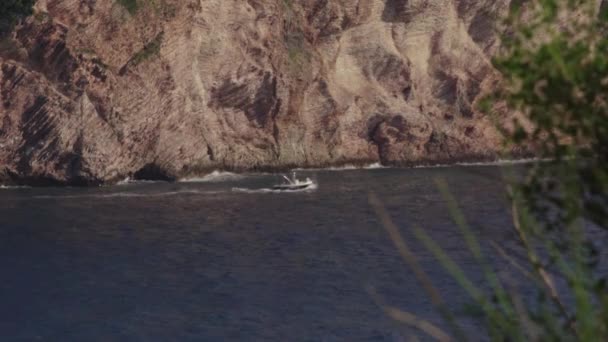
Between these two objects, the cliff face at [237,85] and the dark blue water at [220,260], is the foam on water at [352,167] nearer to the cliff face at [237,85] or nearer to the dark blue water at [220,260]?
the cliff face at [237,85]

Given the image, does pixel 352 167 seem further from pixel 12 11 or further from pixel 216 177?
pixel 12 11

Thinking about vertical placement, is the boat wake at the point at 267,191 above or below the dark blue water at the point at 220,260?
above

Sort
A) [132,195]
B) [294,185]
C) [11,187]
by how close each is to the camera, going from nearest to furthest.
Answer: [132,195] < [294,185] < [11,187]

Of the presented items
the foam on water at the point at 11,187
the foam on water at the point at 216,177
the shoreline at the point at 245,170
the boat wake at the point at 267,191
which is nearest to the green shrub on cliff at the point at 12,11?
the shoreline at the point at 245,170

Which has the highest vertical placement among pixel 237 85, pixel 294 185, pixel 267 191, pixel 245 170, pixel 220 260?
pixel 237 85

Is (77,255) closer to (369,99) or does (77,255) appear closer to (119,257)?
(119,257)

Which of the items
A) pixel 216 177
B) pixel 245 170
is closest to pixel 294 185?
pixel 216 177
